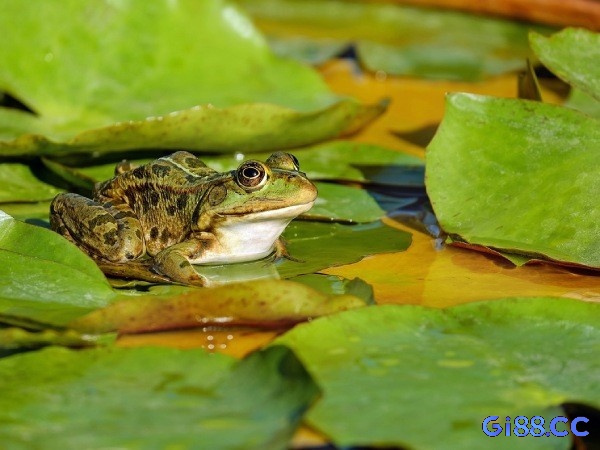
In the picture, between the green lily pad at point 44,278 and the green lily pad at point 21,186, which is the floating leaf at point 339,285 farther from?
the green lily pad at point 21,186

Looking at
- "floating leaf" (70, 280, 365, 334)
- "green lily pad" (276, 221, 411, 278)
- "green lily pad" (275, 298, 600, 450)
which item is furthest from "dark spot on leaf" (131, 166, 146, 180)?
"green lily pad" (275, 298, 600, 450)

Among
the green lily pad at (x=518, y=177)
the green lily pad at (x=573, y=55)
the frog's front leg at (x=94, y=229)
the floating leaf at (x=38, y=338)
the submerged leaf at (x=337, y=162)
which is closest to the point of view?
the floating leaf at (x=38, y=338)

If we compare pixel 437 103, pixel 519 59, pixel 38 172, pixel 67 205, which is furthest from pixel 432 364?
pixel 519 59

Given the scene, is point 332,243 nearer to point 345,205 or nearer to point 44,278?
point 345,205

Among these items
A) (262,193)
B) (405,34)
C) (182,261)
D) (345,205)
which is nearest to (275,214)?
(262,193)

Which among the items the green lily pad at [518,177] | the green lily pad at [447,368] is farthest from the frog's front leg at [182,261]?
the green lily pad at [518,177]

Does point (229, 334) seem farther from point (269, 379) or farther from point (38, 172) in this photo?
point (38, 172)

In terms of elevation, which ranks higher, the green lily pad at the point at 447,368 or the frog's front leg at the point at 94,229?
the frog's front leg at the point at 94,229
